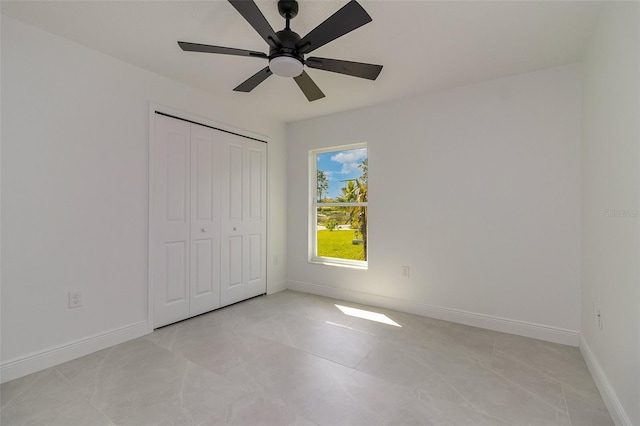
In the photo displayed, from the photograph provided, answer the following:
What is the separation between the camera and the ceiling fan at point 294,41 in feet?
4.75

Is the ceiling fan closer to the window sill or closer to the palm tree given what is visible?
the palm tree

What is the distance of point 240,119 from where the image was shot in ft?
11.7

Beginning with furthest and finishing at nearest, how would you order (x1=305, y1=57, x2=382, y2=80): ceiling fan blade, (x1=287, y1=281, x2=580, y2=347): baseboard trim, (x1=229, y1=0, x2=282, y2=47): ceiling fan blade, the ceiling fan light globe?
(x1=287, y1=281, x2=580, y2=347): baseboard trim, (x1=305, y1=57, x2=382, y2=80): ceiling fan blade, the ceiling fan light globe, (x1=229, y1=0, x2=282, y2=47): ceiling fan blade

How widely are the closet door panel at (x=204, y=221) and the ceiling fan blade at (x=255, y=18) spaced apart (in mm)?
1746

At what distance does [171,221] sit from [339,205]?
2.06 m

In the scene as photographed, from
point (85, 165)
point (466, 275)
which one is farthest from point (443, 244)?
point (85, 165)

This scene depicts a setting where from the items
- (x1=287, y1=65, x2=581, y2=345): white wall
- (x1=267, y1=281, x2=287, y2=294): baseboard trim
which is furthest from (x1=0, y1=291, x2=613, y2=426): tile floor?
(x1=267, y1=281, x2=287, y2=294): baseboard trim

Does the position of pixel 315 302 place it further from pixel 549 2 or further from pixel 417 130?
pixel 549 2

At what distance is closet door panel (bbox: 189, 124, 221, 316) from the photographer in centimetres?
310

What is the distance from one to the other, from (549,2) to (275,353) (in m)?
3.07

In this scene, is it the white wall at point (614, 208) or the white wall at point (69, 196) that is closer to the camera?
the white wall at point (614, 208)

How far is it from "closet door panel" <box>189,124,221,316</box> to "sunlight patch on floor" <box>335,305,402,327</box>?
151 centimetres

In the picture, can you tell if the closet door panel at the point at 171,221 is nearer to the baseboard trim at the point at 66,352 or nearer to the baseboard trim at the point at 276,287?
the baseboard trim at the point at 66,352

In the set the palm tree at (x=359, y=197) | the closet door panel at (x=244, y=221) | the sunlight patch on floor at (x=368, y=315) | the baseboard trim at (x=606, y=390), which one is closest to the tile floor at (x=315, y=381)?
the baseboard trim at (x=606, y=390)
